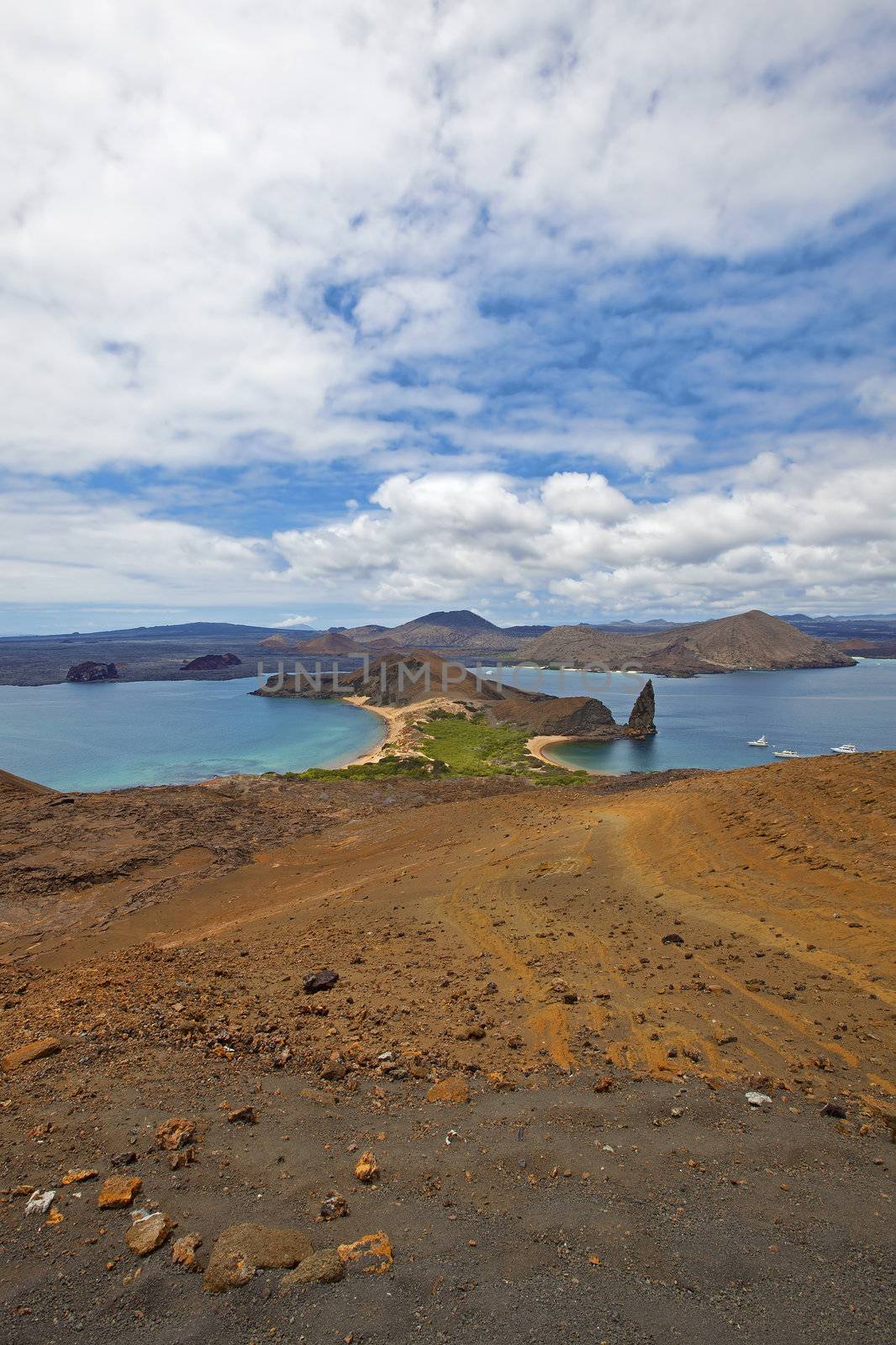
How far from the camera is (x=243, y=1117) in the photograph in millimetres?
4688

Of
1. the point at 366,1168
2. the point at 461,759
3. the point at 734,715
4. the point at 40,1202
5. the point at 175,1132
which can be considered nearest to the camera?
the point at 40,1202

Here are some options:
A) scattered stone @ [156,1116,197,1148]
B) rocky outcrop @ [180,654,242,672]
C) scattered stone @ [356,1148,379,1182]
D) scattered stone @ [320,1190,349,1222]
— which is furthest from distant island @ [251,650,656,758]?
scattered stone @ [320,1190,349,1222]

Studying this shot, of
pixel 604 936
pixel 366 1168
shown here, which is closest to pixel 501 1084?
pixel 366 1168

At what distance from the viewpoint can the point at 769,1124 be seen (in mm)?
4656

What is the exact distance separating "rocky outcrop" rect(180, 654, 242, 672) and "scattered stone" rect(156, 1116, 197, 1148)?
154 meters

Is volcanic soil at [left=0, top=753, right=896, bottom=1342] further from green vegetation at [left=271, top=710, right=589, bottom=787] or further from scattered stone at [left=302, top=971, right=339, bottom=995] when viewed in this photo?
green vegetation at [left=271, top=710, right=589, bottom=787]

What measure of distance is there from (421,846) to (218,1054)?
431 inches

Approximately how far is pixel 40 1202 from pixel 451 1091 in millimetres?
2993

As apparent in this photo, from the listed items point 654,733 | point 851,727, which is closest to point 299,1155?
point 654,733

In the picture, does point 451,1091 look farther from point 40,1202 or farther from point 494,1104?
point 40,1202

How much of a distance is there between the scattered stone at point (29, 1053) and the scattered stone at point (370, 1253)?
3.62m

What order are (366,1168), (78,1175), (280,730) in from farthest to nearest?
1. (280,730)
2. (366,1168)
3. (78,1175)

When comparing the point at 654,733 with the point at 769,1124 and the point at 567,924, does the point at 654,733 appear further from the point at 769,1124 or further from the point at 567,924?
the point at 769,1124

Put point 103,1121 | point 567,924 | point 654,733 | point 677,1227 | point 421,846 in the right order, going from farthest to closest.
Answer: point 654,733
point 421,846
point 567,924
point 103,1121
point 677,1227
